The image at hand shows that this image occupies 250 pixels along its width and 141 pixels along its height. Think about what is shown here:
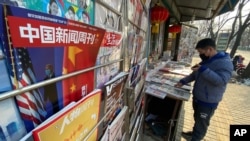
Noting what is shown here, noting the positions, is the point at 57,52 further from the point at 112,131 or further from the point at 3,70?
the point at 112,131

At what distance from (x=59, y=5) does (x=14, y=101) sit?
0.22 m

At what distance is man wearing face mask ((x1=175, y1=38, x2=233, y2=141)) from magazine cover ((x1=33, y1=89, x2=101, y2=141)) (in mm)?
1431

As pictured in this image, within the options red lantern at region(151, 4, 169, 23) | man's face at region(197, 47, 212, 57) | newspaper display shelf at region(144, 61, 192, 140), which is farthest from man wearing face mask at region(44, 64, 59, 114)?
red lantern at region(151, 4, 169, 23)

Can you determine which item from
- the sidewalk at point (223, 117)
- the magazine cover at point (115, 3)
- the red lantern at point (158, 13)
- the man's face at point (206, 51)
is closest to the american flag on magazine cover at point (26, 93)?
the magazine cover at point (115, 3)

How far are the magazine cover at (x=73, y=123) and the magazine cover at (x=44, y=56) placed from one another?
0.04m

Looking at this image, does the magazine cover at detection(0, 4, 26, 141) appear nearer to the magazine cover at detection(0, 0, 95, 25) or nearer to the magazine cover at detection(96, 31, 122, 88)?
the magazine cover at detection(0, 0, 95, 25)

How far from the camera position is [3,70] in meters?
0.28

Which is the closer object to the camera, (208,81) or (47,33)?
(47,33)

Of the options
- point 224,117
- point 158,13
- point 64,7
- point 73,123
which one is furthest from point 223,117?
point 64,7

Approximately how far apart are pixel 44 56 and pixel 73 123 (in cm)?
19

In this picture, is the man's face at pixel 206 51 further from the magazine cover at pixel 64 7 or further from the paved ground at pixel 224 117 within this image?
the magazine cover at pixel 64 7

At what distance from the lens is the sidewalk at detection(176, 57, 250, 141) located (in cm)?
242

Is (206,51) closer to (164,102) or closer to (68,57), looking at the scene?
(164,102)

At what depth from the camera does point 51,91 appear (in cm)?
40
